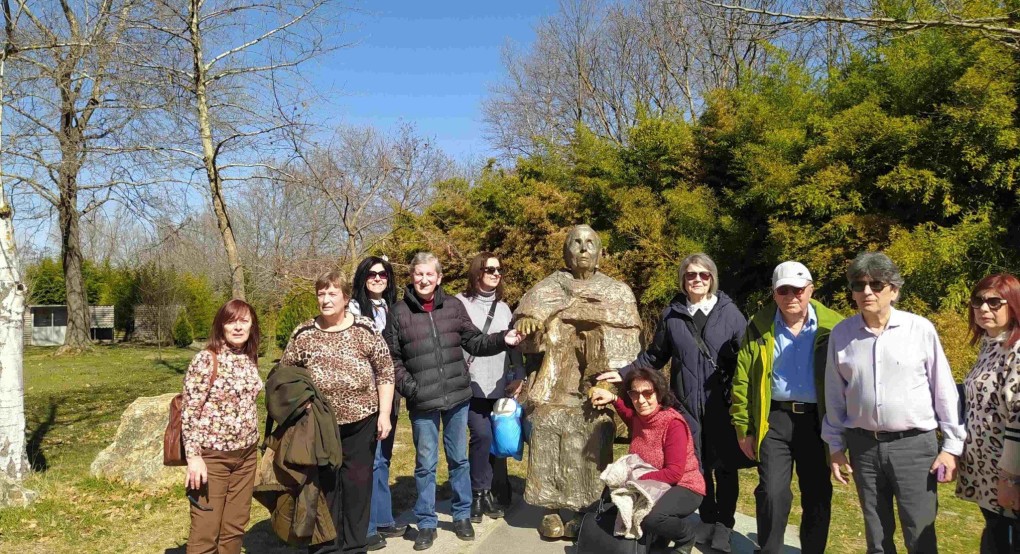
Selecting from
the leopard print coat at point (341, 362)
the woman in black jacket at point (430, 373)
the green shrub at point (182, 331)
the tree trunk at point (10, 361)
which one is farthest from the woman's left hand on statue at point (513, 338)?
the green shrub at point (182, 331)

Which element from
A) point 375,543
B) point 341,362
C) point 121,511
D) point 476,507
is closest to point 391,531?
point 375,543

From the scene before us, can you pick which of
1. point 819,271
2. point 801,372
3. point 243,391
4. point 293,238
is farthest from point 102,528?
point 293,238

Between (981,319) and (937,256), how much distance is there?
3.17m

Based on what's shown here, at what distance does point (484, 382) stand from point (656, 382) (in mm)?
1361

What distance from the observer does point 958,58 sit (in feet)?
18.1

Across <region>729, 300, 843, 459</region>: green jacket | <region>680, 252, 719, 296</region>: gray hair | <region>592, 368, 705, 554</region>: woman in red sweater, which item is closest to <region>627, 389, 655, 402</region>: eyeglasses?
<region>592, 368, 705, 554</region>: woman in red sweater

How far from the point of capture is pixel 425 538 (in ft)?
12.9

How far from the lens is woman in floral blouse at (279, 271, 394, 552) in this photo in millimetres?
3395

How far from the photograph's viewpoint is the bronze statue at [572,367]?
3.99m

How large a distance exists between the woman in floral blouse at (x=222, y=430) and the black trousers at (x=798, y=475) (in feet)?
8.17

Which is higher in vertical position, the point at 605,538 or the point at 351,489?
the point at 351,489

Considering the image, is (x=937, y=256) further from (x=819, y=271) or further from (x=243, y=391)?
(x=243, y=391)

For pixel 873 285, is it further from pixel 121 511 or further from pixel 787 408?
pixel 121 511

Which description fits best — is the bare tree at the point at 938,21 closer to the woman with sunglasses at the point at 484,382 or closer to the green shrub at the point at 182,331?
the woman with sunglasses at the point at 484,382
